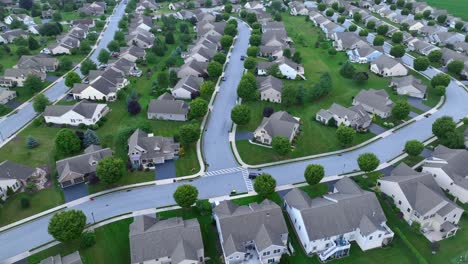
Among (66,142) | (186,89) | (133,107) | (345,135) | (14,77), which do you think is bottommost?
(14,77)

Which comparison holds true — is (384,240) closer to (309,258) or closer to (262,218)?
(309,258)

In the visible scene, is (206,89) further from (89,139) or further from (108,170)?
(108,170)

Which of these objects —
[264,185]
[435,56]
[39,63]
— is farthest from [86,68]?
[435,56]

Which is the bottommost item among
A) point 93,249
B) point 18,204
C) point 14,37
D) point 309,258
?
point 14,37

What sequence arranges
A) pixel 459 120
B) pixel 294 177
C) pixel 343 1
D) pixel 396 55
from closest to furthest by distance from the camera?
1. pixel 294 177
2. pixel 459 120
3. pixel 396 55
4. pixel 343 1

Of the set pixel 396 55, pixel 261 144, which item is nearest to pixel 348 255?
pixel 261 144

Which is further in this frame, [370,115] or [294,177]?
[370,115]
